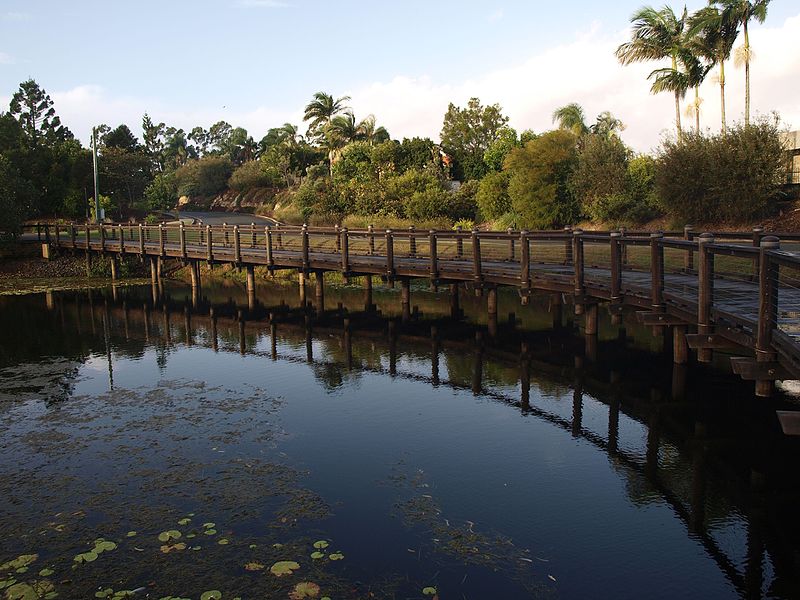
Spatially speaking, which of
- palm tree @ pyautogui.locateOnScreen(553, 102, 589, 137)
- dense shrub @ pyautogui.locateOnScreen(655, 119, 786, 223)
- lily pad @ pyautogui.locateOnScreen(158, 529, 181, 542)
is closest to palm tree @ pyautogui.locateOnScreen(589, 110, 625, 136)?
palm tree @ pyautogui.locateOnScreen(553, 102, 589, 137)

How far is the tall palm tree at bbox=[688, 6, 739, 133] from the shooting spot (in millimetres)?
39812

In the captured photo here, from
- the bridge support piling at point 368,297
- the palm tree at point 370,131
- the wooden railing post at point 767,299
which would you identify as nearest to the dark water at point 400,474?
the wooden railing post at point 767,299

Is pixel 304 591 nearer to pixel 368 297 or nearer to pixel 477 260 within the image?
pixel 477 260

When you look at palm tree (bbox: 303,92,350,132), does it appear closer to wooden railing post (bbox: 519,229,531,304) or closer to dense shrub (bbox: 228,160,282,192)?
dense shrub (bbox: 228,160,282,192)

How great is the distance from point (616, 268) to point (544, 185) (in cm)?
2792

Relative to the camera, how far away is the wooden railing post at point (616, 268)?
1599 centimetres

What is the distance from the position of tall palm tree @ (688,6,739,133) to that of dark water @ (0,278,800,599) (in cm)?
2860

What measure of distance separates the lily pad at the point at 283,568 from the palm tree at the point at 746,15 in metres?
39.1

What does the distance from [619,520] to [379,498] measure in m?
3.24

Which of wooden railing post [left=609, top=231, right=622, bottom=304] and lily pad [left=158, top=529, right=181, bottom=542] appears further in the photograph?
wooden railing post [left=609, top=231, right=622, bottom=304]

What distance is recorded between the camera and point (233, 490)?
9.90 metres

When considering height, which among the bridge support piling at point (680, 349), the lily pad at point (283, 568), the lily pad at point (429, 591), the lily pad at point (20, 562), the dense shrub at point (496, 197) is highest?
the dense shrub at point (496, 197)

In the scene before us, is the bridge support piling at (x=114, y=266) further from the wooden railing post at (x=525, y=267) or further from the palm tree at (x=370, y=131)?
the palm tree at (x=370, y=131)

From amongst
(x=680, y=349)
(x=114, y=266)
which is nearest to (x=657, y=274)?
(x=680, y=349)
